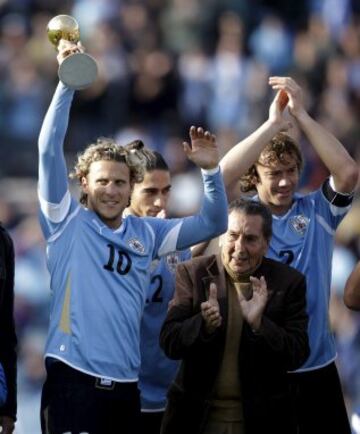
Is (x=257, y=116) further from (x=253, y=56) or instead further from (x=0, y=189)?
(x=0, y=189)

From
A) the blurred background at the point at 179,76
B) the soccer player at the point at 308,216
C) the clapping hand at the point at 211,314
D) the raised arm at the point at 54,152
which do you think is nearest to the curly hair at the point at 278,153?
the soccer player at the point at 308,216

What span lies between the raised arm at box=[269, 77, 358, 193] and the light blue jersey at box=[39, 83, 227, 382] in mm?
847

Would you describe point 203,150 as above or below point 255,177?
above

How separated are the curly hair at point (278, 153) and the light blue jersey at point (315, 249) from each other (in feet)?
0.69

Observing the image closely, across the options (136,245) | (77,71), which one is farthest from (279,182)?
A: (77,71)

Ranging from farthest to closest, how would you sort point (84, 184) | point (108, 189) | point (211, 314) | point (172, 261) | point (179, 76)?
point (179, 76)
point (172, 261)
point (84, 184)
point (108, 189)
point (211, 314)

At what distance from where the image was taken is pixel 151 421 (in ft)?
22.8

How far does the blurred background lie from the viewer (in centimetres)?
1346

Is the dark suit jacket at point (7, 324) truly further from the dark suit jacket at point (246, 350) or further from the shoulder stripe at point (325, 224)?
the shoulder stripe at point (325, 224)

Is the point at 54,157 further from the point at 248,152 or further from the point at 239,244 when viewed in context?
the point at 248,152

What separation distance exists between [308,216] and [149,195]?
0.83 m

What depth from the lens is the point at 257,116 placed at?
14.3 metres

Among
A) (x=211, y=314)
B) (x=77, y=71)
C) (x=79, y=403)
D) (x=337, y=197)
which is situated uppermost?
(x=77, y=71)

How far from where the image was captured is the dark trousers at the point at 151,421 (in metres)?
6.94
